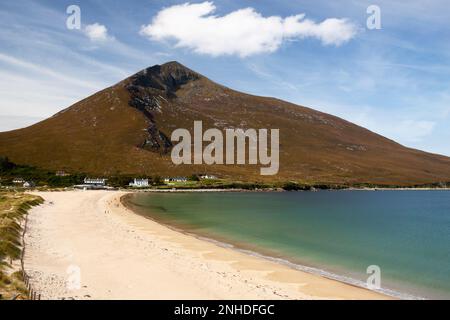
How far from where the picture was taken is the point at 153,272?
2364 cm

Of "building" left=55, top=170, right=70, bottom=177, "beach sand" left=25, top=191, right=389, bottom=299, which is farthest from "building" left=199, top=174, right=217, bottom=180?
"beach sand" left=25, top=191, right=389, bottom=299

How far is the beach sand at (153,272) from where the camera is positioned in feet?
63.6

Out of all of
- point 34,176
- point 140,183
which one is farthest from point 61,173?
point 140,183

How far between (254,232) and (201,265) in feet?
75.3

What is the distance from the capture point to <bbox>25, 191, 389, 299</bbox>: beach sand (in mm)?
19375

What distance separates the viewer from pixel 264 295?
20.1 meters

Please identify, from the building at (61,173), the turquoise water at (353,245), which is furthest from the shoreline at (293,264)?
the building at (61,173)

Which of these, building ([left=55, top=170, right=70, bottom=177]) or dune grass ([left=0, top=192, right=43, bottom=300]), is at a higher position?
building ([left=55, top=170, right=70, bottom=177])

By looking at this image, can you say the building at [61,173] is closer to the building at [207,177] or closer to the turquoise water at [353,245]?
the building at [207,177]

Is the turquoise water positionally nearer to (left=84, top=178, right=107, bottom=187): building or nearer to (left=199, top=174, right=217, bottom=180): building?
(left=84, top=178, right=107, bottom=187): building

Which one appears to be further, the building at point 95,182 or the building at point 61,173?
the building at point 61,173
